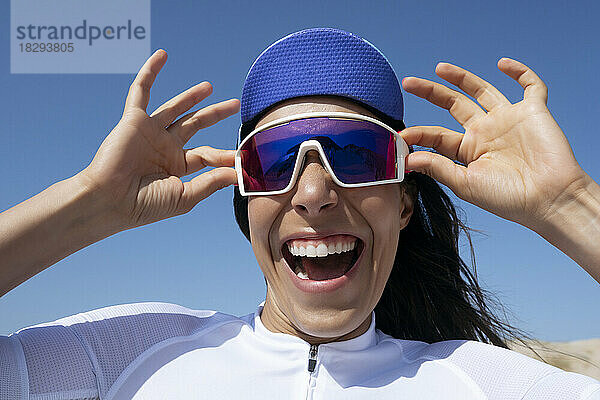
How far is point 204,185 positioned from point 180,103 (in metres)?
0.46

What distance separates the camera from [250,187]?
9.29 feet

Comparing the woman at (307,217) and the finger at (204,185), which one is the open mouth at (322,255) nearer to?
the woman at (307,217)

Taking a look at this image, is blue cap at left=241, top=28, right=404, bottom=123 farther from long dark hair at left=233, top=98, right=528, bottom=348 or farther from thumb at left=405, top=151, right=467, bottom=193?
long dark hair at left=233, top=98, right=528, bottom=348

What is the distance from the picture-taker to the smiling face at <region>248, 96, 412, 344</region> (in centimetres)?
271

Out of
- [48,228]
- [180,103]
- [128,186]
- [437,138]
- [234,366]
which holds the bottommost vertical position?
[234,366]

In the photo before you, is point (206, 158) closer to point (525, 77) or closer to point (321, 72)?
point (321, 72)

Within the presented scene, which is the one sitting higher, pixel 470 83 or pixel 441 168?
pixel 470 83

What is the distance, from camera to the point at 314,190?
267 centimetres

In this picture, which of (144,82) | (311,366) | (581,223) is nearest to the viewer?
(581,223)

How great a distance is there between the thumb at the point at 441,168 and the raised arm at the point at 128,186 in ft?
2.78

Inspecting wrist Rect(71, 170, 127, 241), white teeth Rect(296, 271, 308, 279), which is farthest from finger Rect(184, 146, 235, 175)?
white teeth Rect(296, 271, 308, 279)

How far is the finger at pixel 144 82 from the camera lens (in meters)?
2.90

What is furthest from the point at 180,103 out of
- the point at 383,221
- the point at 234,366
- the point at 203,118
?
the point at 234,366

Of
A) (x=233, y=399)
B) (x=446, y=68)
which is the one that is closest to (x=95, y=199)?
(x=233, y=399)
